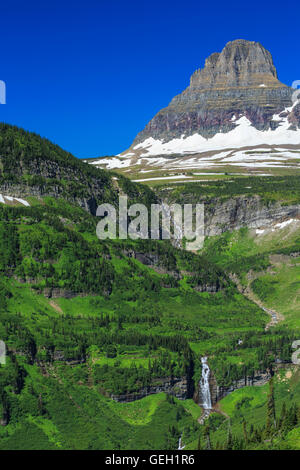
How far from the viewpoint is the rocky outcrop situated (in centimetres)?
14562

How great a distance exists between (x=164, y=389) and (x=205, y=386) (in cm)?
1367

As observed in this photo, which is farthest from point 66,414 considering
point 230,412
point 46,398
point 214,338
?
point 214,338

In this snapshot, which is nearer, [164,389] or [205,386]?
[164,389]

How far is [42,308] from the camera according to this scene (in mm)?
170750

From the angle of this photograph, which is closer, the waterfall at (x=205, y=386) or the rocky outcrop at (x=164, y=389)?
the rocky outcrop at (x=164, y=389)

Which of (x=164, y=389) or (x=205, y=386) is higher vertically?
(x=164, y=389)

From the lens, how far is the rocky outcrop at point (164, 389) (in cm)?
14562

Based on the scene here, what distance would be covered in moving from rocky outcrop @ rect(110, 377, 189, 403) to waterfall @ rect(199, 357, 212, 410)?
5166mm

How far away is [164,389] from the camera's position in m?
151

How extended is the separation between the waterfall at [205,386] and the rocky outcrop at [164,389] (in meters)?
5.17

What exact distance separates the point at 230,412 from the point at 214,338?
1084 inches

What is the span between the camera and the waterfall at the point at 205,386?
156 m
